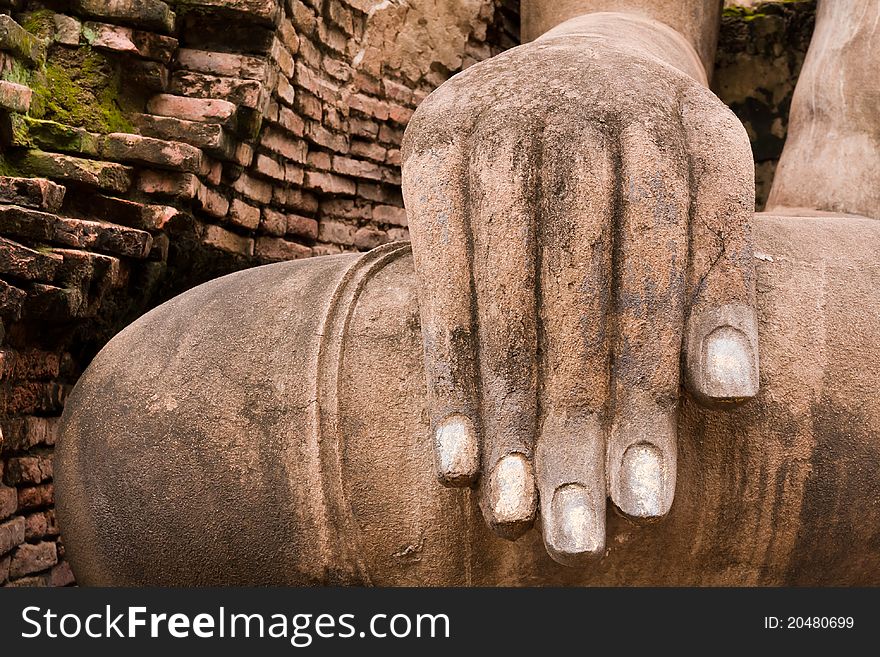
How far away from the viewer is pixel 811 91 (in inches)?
109

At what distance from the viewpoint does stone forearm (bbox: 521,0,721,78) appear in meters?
3.01

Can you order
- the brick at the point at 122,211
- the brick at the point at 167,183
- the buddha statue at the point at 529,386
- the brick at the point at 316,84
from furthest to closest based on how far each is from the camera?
the brick at the point at 316,84 → the brick at the point at 167,183 → the brick at the point at 122,211 → the buddha statue at the point at 529,386

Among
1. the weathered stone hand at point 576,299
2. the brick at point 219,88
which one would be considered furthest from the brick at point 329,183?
the weathered stone hand at point 576,299

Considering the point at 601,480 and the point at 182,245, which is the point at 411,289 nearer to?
the point at 601,480

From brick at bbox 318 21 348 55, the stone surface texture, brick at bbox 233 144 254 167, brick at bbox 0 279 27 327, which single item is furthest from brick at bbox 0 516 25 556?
brick at bbox 318 21 348 55

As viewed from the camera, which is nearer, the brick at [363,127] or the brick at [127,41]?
the brick at [127,41]

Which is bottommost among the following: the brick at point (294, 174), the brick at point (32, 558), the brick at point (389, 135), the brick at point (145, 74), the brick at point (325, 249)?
the brick at point (32, 558)

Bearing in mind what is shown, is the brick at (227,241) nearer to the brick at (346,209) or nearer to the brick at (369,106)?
the brick at (346,209)

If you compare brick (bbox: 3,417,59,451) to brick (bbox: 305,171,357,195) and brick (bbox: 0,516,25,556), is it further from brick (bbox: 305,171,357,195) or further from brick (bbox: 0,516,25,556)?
brick (bbox: 305,171,357,195)

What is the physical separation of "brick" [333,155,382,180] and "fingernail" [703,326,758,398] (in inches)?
75.9

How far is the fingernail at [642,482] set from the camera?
166 centimetres

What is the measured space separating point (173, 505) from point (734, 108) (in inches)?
98.3

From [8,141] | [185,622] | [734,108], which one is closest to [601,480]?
[185,622]

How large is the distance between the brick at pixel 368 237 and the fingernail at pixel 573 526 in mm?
1973
